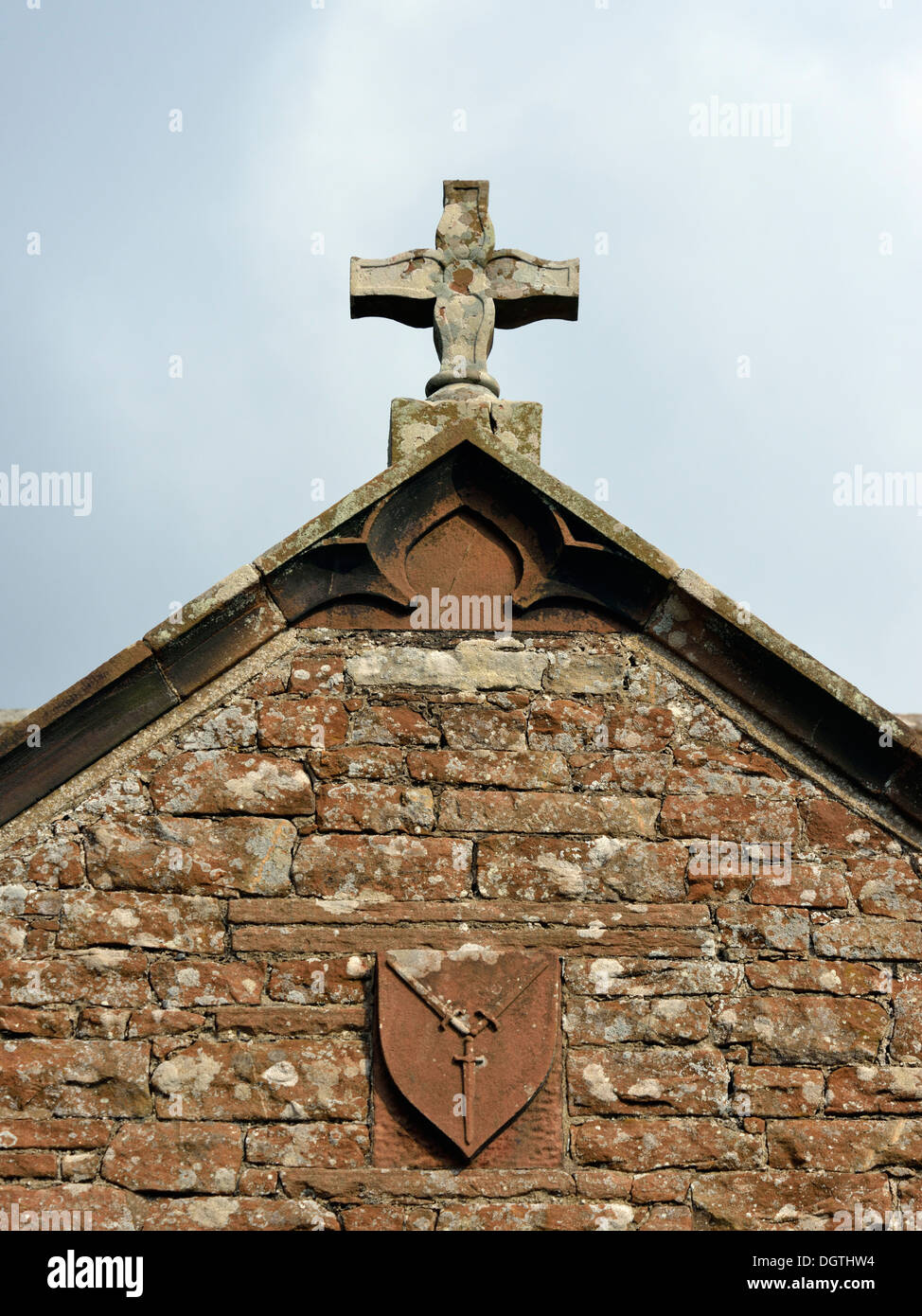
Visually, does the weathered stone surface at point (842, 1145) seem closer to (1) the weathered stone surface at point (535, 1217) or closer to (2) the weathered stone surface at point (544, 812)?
(1) the weathered stone surface at point (535, 1217)

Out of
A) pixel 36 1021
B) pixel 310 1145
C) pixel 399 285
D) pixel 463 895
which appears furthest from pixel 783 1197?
pixel 399 285

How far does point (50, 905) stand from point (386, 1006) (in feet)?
3.84

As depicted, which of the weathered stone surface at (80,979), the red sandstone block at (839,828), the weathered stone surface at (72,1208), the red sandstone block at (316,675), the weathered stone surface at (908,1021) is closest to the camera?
the weathered stone surface at (72,1208)

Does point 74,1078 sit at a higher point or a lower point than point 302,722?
lower

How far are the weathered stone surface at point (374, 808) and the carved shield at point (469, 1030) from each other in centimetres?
45

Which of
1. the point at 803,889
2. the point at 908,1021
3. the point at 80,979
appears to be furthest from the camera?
the point at 803,889

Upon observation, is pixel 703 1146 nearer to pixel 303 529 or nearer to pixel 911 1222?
pixel 911 1222

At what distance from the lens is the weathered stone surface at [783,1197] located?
13.1 feet

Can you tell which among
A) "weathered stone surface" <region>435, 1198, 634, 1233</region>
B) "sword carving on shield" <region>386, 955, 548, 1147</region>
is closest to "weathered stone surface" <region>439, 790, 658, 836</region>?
"sword carving on shield" <region>386, 955, 548, 1147</region>

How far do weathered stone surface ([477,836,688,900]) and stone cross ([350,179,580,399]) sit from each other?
200cm

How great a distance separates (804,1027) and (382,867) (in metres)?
1.50

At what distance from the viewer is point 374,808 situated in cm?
438

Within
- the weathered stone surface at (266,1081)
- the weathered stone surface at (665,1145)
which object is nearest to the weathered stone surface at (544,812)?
the weathered stone surface at (266,1081)

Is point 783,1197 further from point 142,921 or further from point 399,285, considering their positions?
point 399,285
